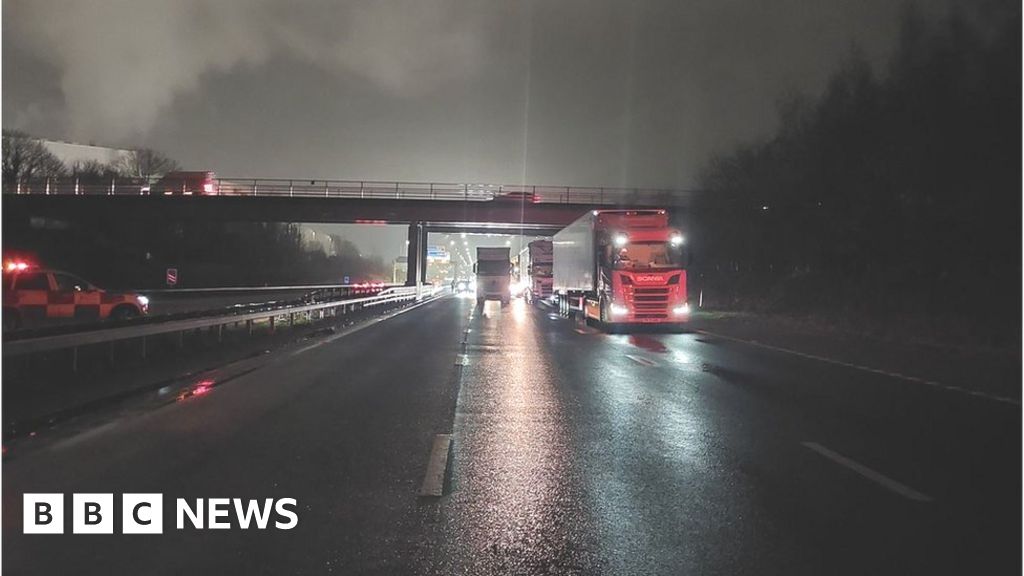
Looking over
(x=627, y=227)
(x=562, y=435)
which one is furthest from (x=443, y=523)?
(x=627, y=227)

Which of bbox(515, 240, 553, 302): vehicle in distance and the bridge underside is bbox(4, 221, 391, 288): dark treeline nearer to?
the bridge underside

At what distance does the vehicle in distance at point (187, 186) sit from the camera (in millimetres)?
48656

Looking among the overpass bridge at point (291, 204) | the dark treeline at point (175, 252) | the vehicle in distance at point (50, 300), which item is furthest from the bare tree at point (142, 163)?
the vehicle in distance at point (50, 300)

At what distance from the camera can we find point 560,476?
21.5ft

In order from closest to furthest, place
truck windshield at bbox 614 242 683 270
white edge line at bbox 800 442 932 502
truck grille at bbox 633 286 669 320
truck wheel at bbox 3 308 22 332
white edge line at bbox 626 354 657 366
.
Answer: white edge line at bbox 800 442 932 502 < white edge line at bbox 626 354 657 366 < truck wheel at bbox 3 308 22 332 < truck grille at bbox 633 286 669 320 < truck windshield at bbox 614 242 683 270

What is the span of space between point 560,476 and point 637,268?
18.0m

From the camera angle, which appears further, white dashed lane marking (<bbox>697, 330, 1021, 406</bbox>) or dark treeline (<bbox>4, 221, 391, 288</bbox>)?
dark treeline (<bbox>4, 221, 391, 288</bbox>)

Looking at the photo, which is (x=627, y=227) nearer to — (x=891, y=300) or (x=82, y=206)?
(x=891, y=300)

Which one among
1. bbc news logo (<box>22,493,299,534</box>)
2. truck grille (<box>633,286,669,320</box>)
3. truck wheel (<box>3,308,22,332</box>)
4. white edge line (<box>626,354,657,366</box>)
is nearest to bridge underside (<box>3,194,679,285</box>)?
truck grille (<box>633,286,669,320</box>)

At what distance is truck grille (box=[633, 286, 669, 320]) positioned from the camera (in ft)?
78.1

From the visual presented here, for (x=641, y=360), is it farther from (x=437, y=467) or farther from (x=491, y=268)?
(x=491, y=268)

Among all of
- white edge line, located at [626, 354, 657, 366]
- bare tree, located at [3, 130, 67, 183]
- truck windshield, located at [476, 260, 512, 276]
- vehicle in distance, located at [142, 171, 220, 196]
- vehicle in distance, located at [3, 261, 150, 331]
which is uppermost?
bare tree, located at [3, 130, 67, 183]

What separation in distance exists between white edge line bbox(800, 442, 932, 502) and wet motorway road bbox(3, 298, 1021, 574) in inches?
1.2

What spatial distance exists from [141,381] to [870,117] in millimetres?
23524
